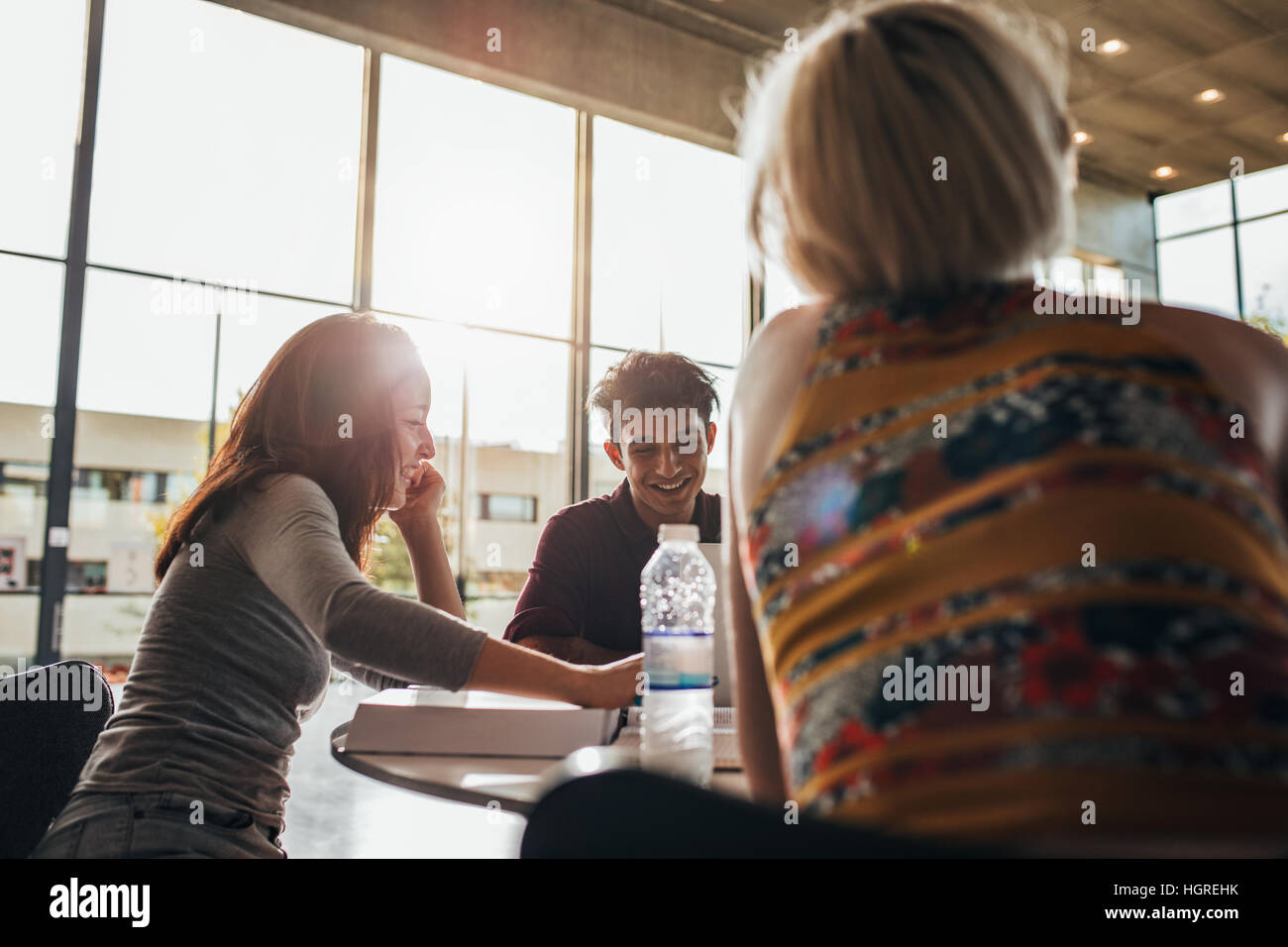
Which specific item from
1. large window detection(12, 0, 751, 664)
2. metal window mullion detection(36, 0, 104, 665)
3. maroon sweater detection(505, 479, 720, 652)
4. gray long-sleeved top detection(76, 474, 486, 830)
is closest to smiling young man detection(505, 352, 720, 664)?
maroon sweater detection(505, 479, 720, 652)

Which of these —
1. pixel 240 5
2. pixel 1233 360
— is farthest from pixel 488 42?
pixel 1233 360

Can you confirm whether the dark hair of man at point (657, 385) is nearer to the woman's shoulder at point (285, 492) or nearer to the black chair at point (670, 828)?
the woman's shoulder at point (285, 492)

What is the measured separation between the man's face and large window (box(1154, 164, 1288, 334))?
8879mm

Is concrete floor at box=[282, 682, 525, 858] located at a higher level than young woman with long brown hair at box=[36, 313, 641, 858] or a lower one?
lower

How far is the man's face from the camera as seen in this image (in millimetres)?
2525

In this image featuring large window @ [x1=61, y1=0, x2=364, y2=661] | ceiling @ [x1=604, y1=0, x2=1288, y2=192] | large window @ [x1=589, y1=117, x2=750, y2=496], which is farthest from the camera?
large window @ [x1=589, y1=117, x2=750, y2=496]

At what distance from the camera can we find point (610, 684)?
1.35 m

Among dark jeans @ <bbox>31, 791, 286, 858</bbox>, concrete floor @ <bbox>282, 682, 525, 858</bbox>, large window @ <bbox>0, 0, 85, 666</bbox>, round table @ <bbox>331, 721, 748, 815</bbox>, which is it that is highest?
large window @ <bbox>0, 0, 85, 666</bbox>

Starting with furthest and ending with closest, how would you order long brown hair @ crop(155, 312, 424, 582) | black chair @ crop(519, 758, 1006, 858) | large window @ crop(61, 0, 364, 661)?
large window @ crop(61, 0, 364, 661) < long brown hair @ crop(155, 312, 424, 582) < black chair @ crop(519, 758, 1006, 858)

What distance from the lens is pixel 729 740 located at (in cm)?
135

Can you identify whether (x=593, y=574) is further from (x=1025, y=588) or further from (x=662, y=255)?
(x=662, y=255)

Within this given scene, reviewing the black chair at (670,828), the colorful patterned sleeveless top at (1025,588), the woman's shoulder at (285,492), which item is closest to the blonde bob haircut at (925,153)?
the colorful patterned sleeveless top at (1025,588)

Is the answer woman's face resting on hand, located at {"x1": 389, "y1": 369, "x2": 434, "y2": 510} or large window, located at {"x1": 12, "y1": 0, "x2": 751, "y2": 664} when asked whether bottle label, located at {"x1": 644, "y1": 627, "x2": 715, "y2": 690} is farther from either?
large window, located at {"x1": 12, "y1": 0, "x2": 751, "y2": 664}

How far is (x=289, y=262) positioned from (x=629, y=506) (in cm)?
449
